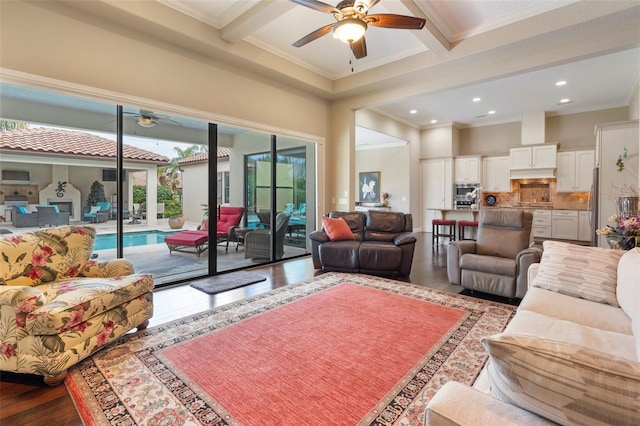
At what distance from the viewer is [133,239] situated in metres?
4.28

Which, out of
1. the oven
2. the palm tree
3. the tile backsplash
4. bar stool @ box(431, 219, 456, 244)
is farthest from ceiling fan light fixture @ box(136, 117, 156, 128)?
the tile backsplash

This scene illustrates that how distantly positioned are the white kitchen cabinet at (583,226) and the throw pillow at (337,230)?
20.2ft

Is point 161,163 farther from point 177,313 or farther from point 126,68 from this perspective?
point 177,313

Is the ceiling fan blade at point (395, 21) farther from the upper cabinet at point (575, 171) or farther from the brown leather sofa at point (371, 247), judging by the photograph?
the upper cabinet at point (575, 171)

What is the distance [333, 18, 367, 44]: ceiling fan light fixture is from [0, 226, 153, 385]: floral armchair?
2913 mm

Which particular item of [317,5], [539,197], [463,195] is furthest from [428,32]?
[539,197]

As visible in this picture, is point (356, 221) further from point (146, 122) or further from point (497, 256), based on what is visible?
point (146, 122)

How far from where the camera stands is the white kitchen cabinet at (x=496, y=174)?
8555 mm

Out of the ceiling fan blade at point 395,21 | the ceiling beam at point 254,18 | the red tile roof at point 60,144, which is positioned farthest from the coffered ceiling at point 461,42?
the red tile roof at point 60,144

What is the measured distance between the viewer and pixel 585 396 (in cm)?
70

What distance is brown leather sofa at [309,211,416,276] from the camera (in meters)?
4.46

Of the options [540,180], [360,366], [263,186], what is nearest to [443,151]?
[540,180]

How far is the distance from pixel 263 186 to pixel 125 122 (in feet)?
8.18

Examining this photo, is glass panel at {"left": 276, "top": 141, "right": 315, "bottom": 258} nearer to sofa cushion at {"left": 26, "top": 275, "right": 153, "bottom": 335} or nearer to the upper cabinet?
sofa cushion at {"left": 26, "top": 275, "right": 153, "bottom": 335}
